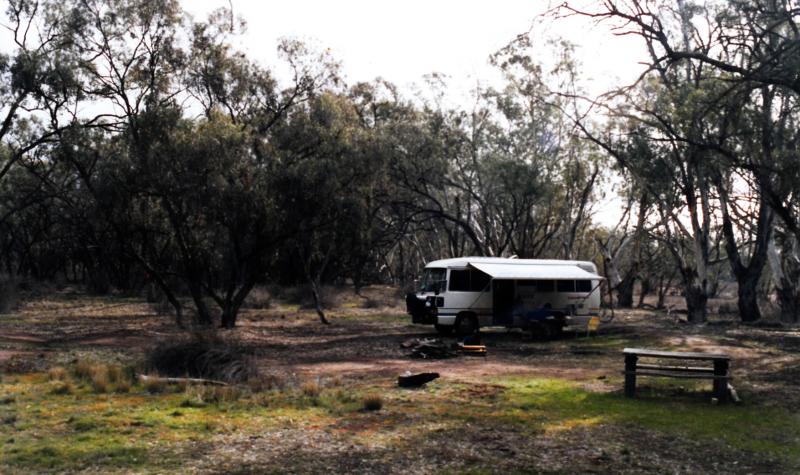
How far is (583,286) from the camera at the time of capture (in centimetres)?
2533

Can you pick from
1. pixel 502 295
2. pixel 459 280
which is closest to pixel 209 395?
pixel 459 280

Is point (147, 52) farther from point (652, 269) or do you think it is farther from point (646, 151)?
point (652, 269)

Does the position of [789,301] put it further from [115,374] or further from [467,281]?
[115,374]

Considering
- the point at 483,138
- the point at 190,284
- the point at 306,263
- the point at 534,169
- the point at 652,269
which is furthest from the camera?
the point at 652,269

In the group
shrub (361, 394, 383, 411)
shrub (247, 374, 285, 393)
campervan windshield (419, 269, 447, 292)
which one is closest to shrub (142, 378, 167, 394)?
shrub (247, 374, 285, 393)

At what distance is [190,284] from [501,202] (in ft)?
64.7

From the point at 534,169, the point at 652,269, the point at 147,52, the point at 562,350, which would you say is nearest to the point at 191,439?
the point at 562,350

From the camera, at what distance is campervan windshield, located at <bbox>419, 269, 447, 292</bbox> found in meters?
23.8

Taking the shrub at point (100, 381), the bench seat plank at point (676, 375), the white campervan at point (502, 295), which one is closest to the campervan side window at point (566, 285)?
the white campervan at point (502, 295)

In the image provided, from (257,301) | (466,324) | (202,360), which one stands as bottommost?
(202,360)

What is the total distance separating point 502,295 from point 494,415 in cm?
1379

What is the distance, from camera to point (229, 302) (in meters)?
26.5

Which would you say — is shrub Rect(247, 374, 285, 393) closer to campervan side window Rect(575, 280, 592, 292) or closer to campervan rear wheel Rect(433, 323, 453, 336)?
campervan rear wheel Rect(433, 323, 453, 336)

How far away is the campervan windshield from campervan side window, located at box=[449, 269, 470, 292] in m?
0.34
